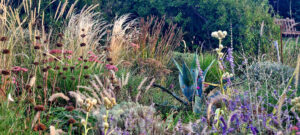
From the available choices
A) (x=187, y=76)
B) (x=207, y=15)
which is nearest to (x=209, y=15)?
(x=207, y=15)

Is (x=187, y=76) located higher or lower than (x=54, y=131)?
lower

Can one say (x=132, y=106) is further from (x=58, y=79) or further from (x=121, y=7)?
(x=121, y=7)

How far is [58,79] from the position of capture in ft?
11.4

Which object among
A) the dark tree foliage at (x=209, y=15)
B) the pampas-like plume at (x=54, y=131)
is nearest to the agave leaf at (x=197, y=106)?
the pampas-like plume at (x=54, y=131)

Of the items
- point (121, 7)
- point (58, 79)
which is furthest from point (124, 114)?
point (121, 7)

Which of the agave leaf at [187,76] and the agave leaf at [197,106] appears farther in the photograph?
the agave leaf at [187,76]

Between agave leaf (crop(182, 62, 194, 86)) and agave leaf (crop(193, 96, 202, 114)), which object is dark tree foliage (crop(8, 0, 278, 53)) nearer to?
agave leaf (crop(182, 62, 194, 86))

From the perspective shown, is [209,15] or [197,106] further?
[209,15]

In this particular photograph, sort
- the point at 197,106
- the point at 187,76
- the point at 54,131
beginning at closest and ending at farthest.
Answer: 1. the point at 54,131
2. the point at 197,106
3. the point at 187,76

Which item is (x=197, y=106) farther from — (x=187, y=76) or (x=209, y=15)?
(x=209, y=15)

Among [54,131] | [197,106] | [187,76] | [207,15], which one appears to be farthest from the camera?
[207,15]

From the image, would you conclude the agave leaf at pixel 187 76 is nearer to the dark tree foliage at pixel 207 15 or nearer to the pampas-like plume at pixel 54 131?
the pampas-like plume at pixel 54 131

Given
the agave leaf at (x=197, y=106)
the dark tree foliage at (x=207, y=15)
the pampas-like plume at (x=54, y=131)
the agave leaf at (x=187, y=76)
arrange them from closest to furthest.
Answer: the pampas-like plume at (x=54, y=131) < the agave leaf at (x=197, y=106) < the agave leaf at (x=187, y=76) < the dark tree foliage at (x=207, y=15)

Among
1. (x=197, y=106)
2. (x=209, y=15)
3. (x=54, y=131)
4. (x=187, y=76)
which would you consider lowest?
(x=197, y=106)
